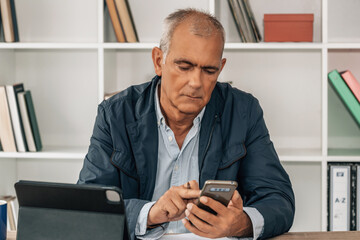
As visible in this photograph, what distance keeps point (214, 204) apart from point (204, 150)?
445 millimetres

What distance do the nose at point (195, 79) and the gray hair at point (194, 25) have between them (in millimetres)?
112

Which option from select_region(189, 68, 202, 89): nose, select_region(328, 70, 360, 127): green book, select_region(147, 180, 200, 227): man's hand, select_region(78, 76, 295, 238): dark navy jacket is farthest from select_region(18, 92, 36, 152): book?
select_region(328, 70, 360, 127): green book

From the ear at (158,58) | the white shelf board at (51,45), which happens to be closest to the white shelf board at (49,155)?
the white shelf board at (51,45)

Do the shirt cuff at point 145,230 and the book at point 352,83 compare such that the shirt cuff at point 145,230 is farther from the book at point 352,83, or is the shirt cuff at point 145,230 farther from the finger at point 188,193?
the book at point 352,83

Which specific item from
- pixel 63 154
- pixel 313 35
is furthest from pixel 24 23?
pixel 313 35

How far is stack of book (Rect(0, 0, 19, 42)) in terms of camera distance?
228 centimetres

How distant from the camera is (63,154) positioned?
2.29 metres

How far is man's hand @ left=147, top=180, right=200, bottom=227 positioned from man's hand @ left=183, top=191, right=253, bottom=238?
29mm

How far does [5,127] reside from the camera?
2.28 metres

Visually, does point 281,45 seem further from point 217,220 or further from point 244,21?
point 217,220

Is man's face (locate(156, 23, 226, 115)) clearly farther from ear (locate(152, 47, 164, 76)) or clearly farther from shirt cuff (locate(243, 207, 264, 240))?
shirt cuff (locate(243, 207, 264, 240))

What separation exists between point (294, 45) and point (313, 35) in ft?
1.05

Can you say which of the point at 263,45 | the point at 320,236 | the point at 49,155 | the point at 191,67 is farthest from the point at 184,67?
the point at 49,155

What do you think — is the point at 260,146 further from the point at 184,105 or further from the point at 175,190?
the point at 175,190
